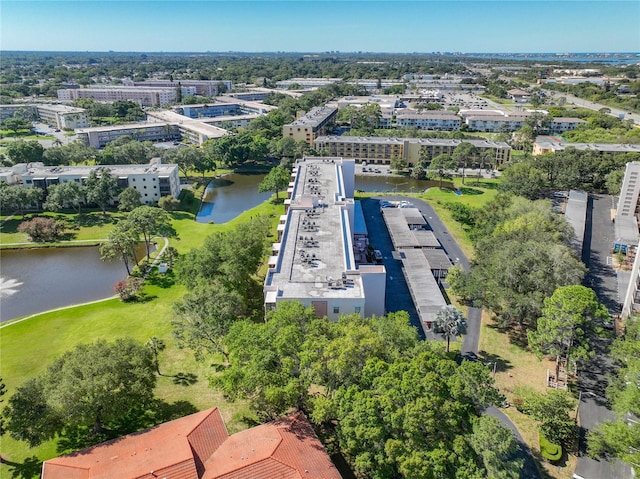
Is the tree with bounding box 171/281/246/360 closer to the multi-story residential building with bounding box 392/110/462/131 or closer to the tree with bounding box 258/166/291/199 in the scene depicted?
the tree with bounding box 258/166/291/199

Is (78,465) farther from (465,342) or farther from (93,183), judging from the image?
(93,183)

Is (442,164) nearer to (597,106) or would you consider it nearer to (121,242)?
(121,242)

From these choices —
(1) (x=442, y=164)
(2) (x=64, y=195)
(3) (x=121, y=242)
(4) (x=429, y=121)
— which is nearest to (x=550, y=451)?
(3) (x=121, y=242)

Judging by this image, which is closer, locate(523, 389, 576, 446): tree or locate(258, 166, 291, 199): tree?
locate(523, 389, 576, 446): tree

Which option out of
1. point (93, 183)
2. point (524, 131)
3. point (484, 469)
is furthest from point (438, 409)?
point (524, 131)

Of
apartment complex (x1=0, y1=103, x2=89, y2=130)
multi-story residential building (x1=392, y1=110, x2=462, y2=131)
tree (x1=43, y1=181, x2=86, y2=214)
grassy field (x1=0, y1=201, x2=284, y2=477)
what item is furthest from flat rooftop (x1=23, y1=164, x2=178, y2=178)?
multi-story residential building (x1=392, y1=110, x2=462, y2=131)

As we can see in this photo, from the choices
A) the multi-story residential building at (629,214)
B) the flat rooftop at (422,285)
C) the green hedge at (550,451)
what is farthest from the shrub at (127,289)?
the multi-story residential building at (629,214)
